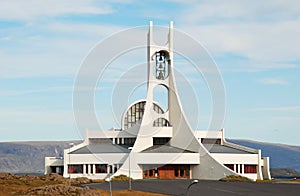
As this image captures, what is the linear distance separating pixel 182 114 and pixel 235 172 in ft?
38.3

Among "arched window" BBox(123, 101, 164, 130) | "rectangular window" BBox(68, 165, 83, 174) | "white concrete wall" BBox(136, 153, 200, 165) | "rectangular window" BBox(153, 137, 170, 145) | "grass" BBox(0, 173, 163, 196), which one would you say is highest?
"arched window" BBox(123, 101, 164, 130)

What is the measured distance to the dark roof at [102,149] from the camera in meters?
95.5

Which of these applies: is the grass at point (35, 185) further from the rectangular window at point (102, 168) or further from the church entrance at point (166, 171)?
the church entrance at point (166, 171)

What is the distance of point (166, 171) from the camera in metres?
95.2

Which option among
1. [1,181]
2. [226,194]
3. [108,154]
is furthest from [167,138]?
[226,194]

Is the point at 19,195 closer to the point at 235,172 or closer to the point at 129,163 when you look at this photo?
the point at 129,163

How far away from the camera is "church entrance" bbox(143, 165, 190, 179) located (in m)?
94.3

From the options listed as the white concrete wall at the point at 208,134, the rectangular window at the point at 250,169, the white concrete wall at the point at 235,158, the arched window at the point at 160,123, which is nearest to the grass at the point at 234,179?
the white concrete wall at the point at 235,158

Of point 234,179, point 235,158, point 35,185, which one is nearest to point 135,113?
point 235,158

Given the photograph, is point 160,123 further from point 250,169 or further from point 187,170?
point 250,169

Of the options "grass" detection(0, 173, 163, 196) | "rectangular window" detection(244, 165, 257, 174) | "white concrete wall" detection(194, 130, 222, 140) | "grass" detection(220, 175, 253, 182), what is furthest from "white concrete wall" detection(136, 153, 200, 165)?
"grass" detection(220, 175, 253, 182)

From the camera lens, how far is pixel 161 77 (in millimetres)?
101938

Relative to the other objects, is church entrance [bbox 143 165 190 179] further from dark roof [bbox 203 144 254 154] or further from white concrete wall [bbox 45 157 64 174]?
white concrete wall [bbox 45 157 64 174]

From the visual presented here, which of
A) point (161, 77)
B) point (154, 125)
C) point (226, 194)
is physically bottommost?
point (226, 194)
